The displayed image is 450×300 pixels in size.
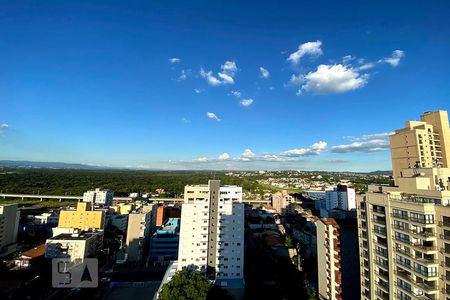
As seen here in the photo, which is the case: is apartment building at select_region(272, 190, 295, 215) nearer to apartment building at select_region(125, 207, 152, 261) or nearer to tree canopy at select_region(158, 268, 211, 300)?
apartment building at select_region(125, 207, 152, 261)

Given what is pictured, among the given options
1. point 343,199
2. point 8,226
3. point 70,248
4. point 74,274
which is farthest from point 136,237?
point 343,199

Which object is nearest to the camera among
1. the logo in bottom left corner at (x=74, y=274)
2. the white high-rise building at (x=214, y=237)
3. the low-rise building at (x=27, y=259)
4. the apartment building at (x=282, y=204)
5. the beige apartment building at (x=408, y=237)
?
the beige apartment building at (x=408, y=237)

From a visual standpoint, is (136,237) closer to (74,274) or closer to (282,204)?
(74,274)

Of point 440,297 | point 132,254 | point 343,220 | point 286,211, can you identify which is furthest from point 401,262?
point 286,211

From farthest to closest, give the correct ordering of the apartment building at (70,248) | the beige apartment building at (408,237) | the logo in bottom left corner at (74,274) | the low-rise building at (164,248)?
the low-rise building at (164,248), the apartment building at (70,248), the logo in bottom left corner at (74,274), the beige apartment building at (408,237)

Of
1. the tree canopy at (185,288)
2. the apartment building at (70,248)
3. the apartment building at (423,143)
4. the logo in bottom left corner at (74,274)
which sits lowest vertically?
the logo in bottom left corner at (74,274)

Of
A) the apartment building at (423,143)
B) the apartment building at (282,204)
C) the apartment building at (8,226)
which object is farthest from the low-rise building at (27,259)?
the apartment building at (282,204)

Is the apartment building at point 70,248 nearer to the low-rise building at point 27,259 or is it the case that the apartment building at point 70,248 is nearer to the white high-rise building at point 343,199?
the low-rise building at point 27,259

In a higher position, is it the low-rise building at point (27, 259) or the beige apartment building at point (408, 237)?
the beige apartment building at point (408, 237)

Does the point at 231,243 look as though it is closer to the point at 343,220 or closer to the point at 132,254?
the point at 343,220
